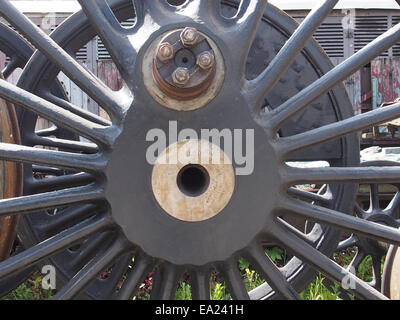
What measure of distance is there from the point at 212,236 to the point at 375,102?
19.4 feet

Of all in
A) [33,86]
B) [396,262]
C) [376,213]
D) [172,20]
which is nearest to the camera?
[172,20]

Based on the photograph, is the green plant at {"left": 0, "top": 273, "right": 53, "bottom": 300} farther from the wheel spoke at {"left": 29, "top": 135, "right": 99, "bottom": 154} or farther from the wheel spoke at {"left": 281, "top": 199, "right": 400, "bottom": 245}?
the wheel spoke at {"left": 281, "top": 199, "right": 400, "bottom": 245}

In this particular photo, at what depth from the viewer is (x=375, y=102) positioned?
22.4 ft

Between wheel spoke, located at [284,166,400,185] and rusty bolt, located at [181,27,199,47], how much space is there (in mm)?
540

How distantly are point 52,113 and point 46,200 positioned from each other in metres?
0.29

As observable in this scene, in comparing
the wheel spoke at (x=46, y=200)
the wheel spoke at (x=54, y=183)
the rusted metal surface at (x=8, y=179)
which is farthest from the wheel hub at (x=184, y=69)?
the wheel spoke at (x=54, y=183)

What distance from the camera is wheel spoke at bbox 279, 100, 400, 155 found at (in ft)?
5.38

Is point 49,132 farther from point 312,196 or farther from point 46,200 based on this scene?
point 312,196

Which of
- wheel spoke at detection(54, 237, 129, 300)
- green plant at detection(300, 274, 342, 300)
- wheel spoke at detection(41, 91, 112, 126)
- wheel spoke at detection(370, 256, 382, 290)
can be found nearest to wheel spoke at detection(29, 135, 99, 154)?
wheel spoke at detection(41, 91, 112, 126)

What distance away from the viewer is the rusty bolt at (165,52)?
1.51m

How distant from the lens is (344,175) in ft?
5.36

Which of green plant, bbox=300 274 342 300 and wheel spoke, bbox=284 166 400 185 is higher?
wheel spoke, bbox=284 166 400 185
